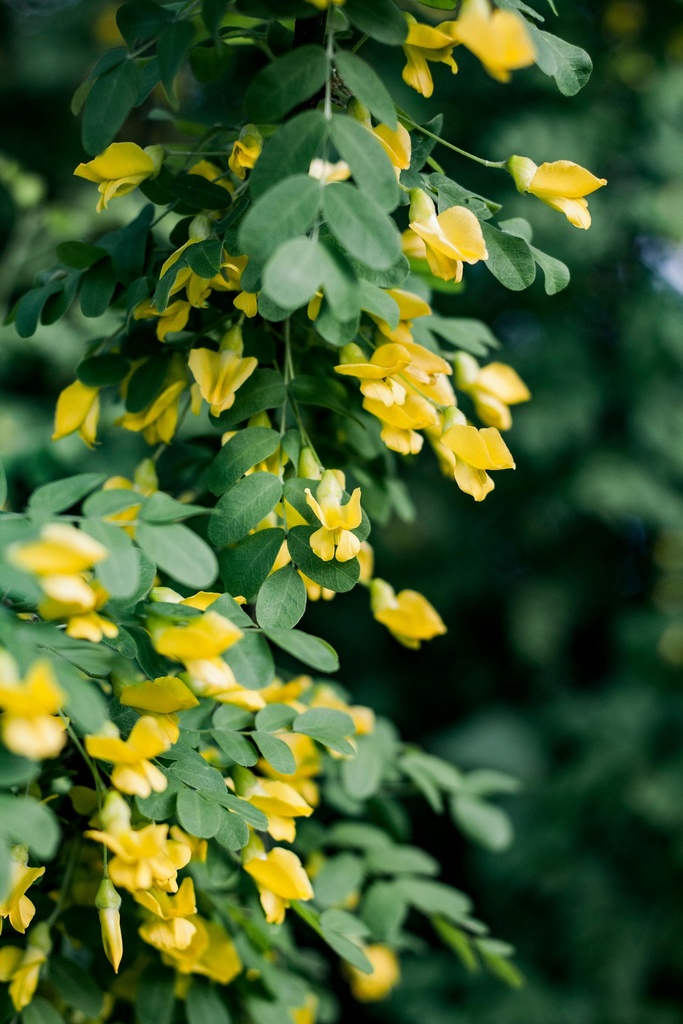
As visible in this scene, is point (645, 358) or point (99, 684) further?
point (645, 358)

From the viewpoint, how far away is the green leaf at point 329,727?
0.55 meters

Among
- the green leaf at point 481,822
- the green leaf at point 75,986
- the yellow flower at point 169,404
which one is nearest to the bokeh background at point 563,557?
the green leaf at point 481,822

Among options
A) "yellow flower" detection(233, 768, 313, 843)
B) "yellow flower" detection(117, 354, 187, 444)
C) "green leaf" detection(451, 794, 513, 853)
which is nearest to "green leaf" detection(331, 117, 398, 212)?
"yellow flower" detection(117, 354, 187, 444)

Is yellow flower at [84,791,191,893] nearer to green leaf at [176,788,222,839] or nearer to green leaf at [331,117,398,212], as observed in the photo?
green leaf at [176,788,222,839]

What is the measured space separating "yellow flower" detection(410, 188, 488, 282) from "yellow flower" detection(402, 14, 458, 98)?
0.07 metres

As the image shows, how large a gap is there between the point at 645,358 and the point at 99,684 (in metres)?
1.89

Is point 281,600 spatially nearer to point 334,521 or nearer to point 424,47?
point 334,521

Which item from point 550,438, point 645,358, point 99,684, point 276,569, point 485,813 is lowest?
point 550,438

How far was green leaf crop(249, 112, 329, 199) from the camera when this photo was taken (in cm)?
44

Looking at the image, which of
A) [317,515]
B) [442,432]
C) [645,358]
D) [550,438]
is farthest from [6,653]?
[645,358]

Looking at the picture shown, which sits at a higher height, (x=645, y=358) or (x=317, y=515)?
(x=317, y=515)

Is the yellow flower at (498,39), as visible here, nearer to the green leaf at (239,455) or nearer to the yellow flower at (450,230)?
the yellow flower at (450,230)

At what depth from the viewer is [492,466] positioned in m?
0.51

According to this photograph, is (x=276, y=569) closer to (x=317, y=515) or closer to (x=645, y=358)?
(x=317, y=515)
